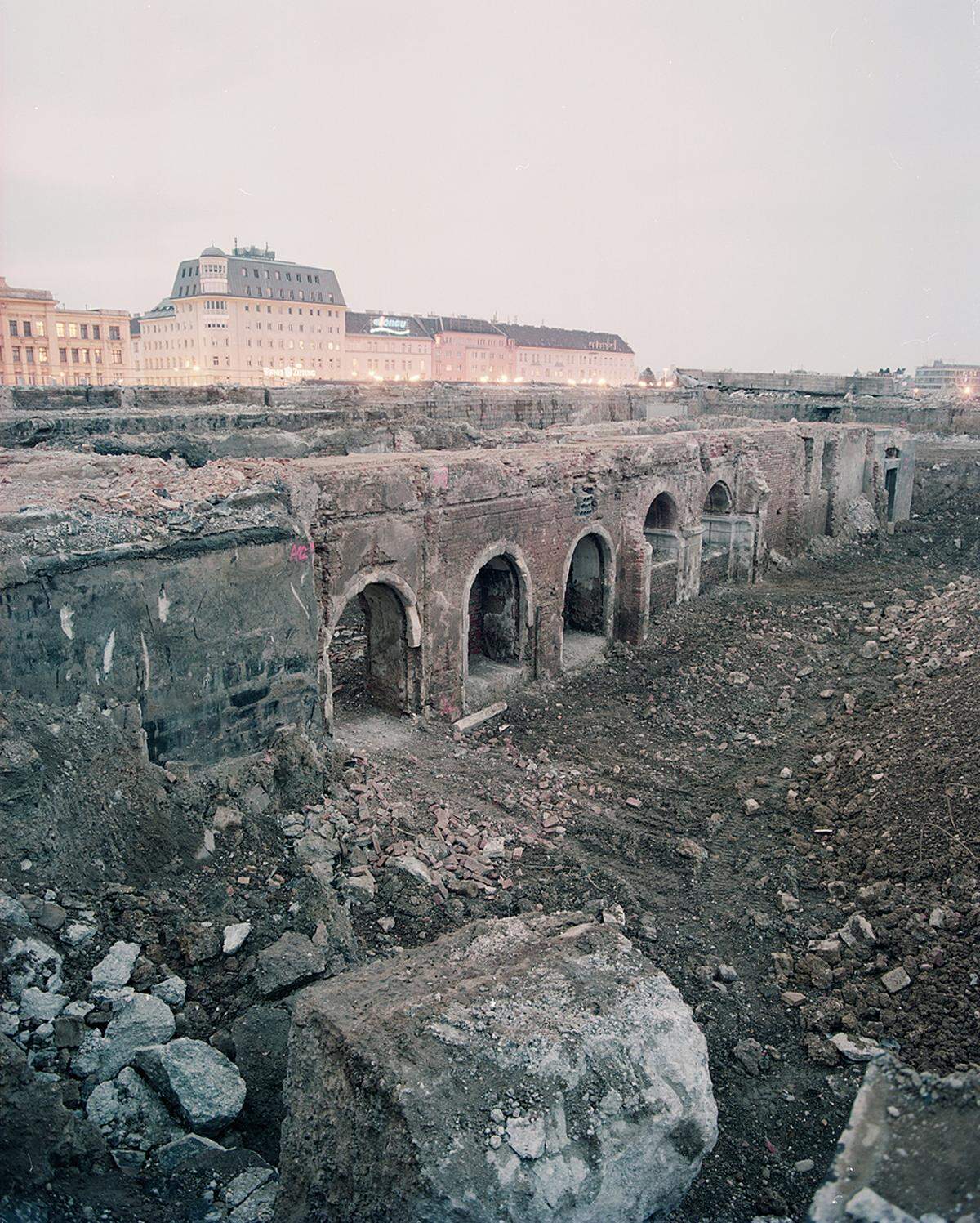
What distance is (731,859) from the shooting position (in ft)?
27.1

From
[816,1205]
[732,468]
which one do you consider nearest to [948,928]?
[816,1205]

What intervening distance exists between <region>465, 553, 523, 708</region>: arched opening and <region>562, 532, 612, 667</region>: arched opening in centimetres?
147

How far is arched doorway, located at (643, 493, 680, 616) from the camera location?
14961 mm

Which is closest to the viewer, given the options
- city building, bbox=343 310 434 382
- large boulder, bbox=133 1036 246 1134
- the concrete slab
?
the concrete slab

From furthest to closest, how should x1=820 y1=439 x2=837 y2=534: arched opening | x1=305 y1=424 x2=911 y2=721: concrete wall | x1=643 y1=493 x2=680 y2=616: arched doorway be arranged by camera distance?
1. x1=820 y1=439 x2=837 y2=534: arched opening
2. x1=643 y1=493 x2=680 y2=616: arched doorway
3. x1=305 y1=424 x2=911 y2=721: concrete wall

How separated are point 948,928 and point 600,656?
7322mm

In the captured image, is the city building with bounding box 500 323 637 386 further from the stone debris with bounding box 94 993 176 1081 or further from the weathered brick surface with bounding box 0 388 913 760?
the stone debris with bounding box 94 993 176 1081

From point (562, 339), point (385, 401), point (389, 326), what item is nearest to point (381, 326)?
point (389, 326)

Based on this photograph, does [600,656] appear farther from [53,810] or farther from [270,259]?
[270,259]

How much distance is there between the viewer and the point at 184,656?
744 centimetres

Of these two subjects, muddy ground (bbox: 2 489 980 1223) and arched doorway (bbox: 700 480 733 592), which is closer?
muddy ground (bbox: 2 489 980 1223)

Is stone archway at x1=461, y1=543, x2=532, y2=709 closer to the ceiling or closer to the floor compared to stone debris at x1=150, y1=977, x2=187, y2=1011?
closer to the ceiling

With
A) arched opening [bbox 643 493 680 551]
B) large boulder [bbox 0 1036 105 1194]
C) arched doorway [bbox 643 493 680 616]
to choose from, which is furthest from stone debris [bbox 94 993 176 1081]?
arched opening [bbox 643 493 680 551]

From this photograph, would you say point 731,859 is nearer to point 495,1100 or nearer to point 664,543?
point 495,1100
